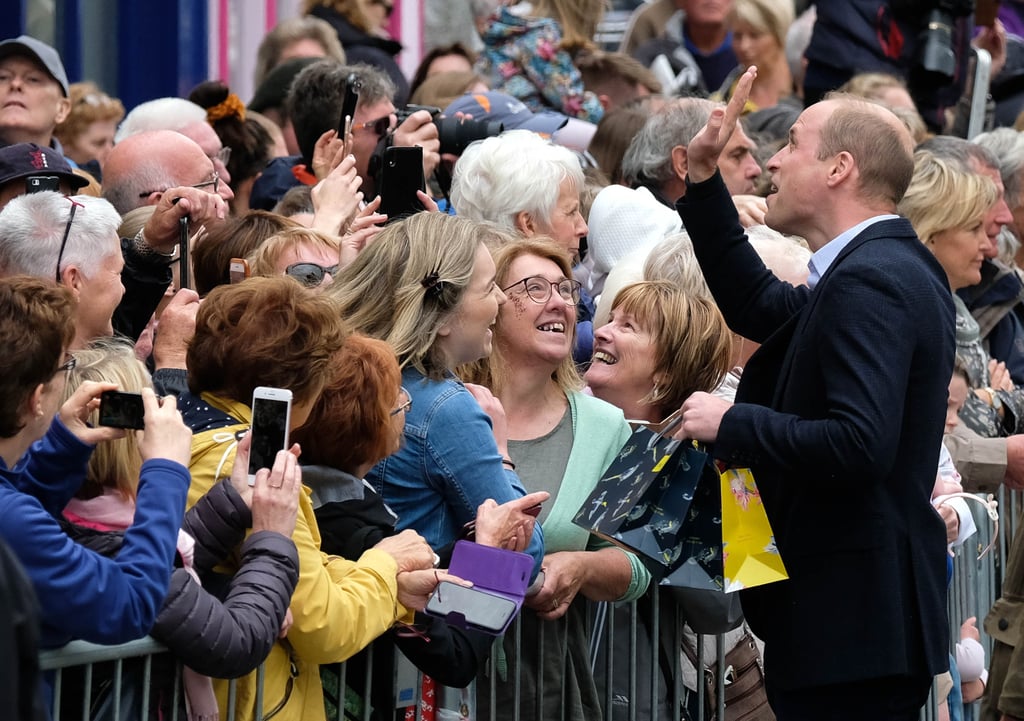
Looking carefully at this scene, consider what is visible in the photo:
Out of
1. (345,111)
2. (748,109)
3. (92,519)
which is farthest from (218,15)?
(92,519)

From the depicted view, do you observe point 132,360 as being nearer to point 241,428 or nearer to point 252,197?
point 241,428

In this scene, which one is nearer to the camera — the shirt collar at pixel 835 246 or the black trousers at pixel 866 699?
the black trousers at pixel 866 699

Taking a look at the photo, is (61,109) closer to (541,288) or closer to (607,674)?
(541,288)

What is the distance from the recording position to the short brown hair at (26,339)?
298 cm

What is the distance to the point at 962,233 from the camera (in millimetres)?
6223

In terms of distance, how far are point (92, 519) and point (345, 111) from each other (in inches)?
110

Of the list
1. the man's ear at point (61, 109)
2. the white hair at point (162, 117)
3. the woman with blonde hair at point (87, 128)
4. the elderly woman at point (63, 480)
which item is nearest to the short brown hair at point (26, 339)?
the elderly woman at point (63, 480)

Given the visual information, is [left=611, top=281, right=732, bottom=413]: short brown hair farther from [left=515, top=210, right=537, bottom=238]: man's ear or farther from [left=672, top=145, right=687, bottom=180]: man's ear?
[left=672, top=145, right=687, bottom=180]: man's ear

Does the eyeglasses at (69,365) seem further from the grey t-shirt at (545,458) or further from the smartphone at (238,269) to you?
the grey t-shirt at (545,458)

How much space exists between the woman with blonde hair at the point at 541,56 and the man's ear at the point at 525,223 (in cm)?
249

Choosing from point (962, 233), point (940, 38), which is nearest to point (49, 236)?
point (962, 233)

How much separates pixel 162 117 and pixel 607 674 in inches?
120

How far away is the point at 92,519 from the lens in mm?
3256

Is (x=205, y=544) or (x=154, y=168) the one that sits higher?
(x=205, y=544)
